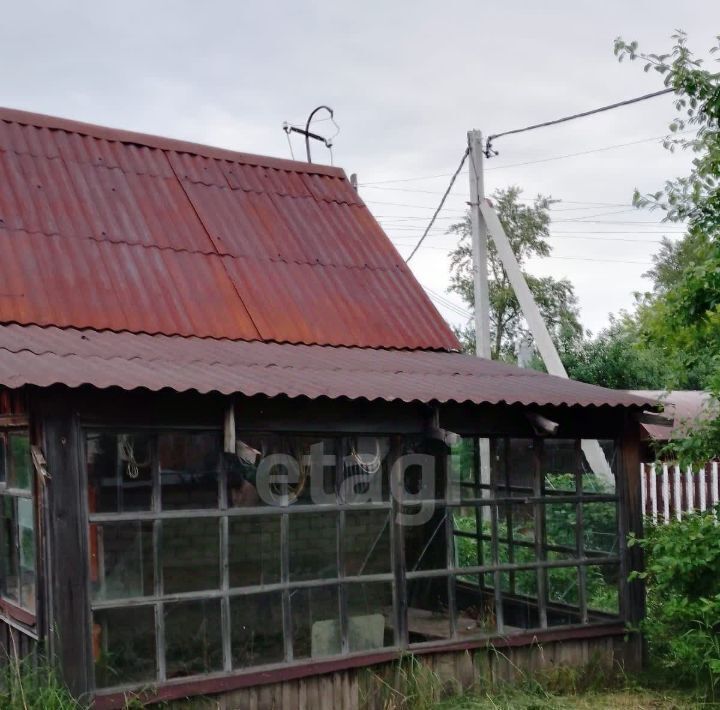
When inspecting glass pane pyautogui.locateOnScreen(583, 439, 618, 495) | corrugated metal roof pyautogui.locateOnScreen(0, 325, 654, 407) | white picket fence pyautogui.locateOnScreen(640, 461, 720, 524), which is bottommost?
white picket fence pyautogui.locateOnScreen(640, 461, 720, 524)

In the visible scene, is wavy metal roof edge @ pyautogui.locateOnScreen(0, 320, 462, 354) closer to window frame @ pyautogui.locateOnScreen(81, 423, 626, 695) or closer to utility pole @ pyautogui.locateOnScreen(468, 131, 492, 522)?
window frame @ pyautogui.locateOnScreen(81, 423, 626, 695)

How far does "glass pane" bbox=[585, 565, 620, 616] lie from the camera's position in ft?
26.9

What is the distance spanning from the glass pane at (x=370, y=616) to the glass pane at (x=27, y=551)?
2.09 meters

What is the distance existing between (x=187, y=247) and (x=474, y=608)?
4123 millimetres

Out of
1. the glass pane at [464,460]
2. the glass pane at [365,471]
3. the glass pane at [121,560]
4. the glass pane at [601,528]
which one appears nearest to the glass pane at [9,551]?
the glass pane at [121,560]

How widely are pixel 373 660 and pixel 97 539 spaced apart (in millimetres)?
2144

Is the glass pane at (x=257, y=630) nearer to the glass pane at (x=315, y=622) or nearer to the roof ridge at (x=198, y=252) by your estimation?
the glass pane at (x=315, y=622)

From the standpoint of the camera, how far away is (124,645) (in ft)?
20.3

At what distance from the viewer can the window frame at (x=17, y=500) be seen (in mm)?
6316

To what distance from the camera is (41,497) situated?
6242mm

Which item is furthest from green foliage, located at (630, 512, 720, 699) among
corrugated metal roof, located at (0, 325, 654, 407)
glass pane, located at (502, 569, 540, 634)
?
corrugated metal roof, located at (0, 325, 654, 407)

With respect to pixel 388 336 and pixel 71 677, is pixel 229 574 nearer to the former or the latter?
pixel 71 677

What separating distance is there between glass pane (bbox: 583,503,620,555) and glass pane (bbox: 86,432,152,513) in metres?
3.70

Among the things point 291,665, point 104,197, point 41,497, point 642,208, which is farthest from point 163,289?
point 642,208
